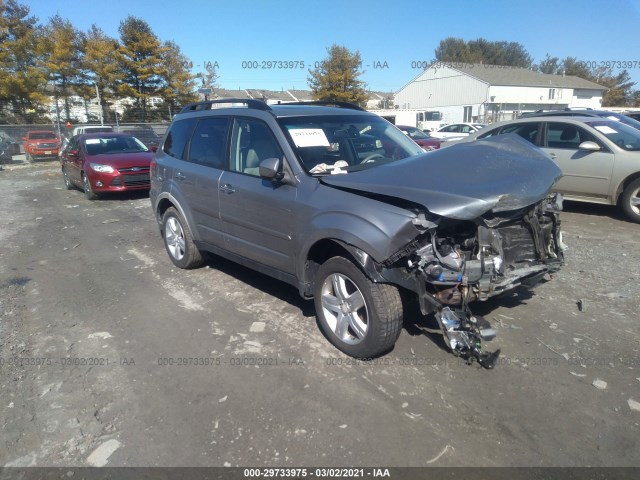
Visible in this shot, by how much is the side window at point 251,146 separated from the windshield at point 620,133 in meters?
6.24

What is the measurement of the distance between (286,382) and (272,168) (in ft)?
5.65

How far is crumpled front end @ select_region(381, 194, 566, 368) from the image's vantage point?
313 cm

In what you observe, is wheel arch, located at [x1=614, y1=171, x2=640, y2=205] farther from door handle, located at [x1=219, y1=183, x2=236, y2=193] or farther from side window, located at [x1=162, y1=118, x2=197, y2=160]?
side window, located at [x1=162, y1=118, x2=197, y2=160]

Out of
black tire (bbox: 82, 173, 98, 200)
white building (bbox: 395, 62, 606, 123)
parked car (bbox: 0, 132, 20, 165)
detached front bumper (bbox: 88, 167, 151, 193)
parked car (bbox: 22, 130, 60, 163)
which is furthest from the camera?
white building (bbox: 395, 62, 606, 123)

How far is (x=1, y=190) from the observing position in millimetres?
13844

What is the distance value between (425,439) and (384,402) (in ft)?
1.35

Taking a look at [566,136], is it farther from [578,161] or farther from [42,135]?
[42,135]

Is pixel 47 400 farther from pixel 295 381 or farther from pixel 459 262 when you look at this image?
pixel 459 262

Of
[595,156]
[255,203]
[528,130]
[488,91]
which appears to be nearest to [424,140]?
[528,130]

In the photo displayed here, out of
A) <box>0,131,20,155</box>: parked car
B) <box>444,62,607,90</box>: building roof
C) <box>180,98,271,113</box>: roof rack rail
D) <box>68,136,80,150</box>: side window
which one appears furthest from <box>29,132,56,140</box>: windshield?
<box>444,62,607,90</box>: building roof

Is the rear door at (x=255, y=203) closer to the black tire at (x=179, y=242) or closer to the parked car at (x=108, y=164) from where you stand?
the black tire at (x=179, y=242)

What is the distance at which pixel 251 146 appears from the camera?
444 centimetres

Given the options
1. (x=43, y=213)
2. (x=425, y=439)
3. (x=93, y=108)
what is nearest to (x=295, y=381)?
(x=425, y=439)

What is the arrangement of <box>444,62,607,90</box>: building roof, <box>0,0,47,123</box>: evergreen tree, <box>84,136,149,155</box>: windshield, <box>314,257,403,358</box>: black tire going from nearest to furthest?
<box>314,257,403,358</box>: black tire, <box>84,136,149,155</box>: windshield, <box>0,0,47,123</box>: evergreen tree, <box>444,62,607,90</box>: building roof
